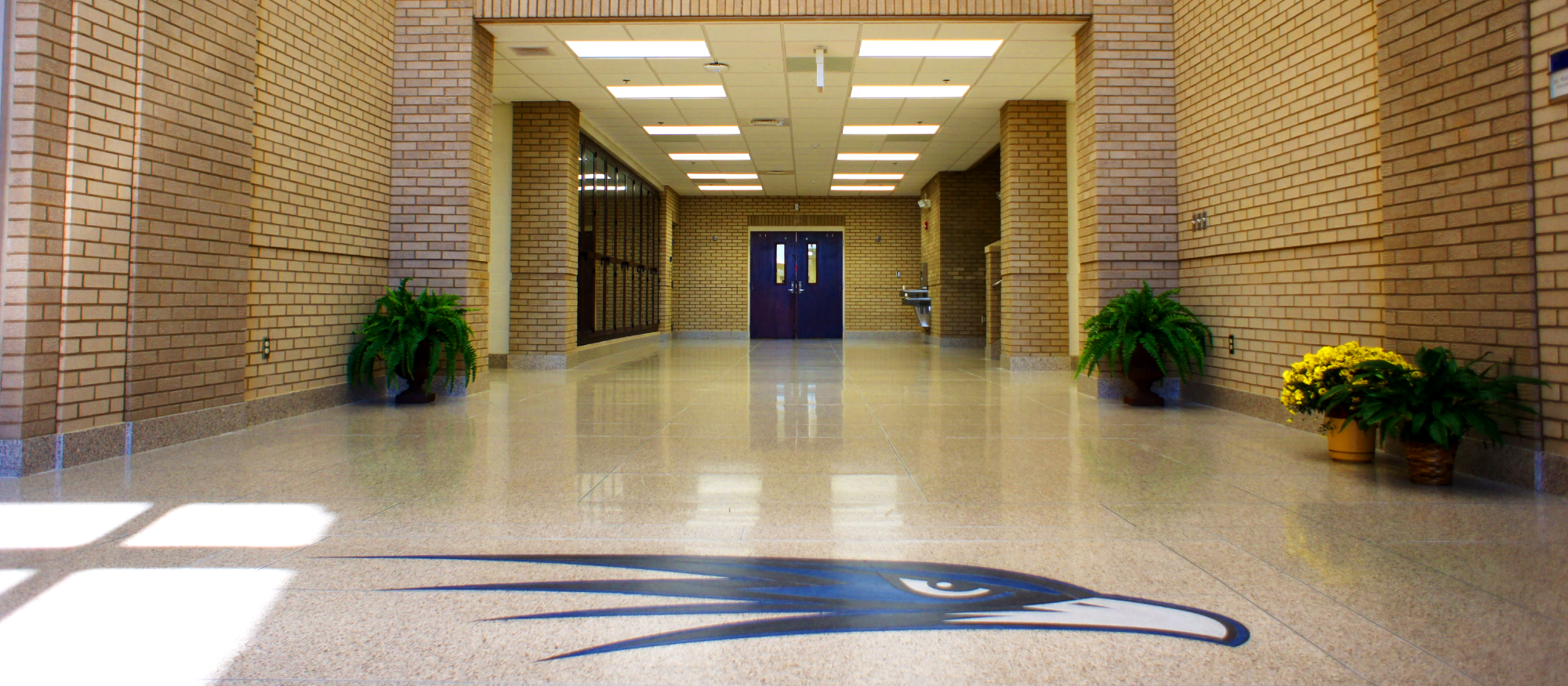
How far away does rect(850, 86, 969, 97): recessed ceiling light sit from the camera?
8977mm

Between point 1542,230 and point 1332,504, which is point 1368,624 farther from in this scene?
point 1542,230

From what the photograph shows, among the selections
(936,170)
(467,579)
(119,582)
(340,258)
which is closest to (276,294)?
(340,258)

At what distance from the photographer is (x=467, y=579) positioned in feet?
6.87

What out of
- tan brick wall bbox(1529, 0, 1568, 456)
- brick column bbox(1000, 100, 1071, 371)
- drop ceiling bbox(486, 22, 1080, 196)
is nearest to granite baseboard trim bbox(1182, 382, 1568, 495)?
tan brick wall bbox(1529, 0, 1568, 456)

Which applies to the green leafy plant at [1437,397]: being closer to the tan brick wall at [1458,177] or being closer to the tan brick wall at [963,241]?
the tan brick wall at [1458,177]

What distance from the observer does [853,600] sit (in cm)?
195

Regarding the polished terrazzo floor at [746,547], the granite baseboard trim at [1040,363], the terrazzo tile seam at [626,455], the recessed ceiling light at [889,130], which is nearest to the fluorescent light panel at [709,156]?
the recessed ceiling light at [889,130]

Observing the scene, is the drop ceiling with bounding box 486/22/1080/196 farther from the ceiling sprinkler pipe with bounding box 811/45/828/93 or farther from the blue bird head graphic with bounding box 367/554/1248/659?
the blue bird head graphic with bounding box 367/554/1248/659

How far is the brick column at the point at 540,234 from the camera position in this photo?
31.1 feet

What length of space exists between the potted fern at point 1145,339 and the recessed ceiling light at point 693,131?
664 centimetres

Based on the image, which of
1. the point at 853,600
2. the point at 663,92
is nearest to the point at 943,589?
the point at 853,600

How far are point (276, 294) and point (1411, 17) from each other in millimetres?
6259

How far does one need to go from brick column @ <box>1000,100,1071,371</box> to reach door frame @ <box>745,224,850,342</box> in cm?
870

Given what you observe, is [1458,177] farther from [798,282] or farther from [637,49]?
[798,282]
